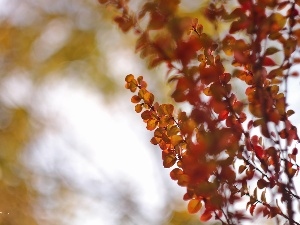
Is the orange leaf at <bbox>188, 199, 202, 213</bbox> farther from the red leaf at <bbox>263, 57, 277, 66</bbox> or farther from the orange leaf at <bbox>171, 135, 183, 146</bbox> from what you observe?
the red leaf at <bbox>263, 57, 277, 66</bbox>

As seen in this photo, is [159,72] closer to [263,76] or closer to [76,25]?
[76,25]

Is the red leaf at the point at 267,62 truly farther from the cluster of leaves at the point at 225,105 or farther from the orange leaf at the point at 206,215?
Answer: the orange leaf at the point at 206,215

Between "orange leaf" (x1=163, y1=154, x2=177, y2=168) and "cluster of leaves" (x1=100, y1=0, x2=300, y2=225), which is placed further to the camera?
"orange leaf" (x1=163, y1=154, x2=177, y2=168)

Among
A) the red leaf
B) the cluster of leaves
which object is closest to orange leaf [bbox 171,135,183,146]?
the cluster of leaves

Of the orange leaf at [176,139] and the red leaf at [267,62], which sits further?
the orange leaf at [176,139]

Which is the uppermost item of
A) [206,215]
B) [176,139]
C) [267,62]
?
[267,62]

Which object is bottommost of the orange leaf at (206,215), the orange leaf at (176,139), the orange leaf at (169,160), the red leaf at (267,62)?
the orange leaf at (206,215)

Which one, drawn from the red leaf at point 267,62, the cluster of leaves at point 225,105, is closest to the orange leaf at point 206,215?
the cluster of leaves at point 225,105

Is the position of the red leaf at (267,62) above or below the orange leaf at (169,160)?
above

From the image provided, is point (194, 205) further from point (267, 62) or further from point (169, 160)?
point (267, 62)

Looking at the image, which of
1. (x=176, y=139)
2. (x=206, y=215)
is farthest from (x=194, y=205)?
(x=176, y=139)
